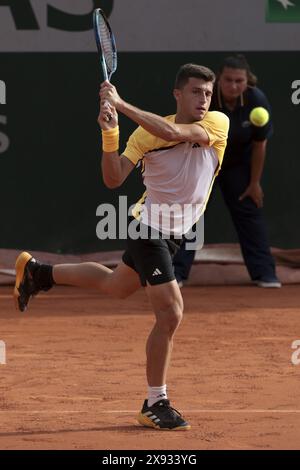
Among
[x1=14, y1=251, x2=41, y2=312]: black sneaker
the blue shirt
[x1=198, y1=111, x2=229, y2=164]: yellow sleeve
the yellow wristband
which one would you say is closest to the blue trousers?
the blue shirt

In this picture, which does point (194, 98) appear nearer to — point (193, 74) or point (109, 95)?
point (193, 74)

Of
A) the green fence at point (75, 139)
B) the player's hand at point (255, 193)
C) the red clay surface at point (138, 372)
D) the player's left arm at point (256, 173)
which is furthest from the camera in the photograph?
the green fence at point (75, 139)

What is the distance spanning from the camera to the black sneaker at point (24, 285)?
22.3ft

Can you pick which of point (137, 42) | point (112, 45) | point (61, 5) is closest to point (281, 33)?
point (137, 42)

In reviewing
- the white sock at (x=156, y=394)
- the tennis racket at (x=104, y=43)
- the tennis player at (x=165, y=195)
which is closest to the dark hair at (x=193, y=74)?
the tennis player at (x=165, y=195)

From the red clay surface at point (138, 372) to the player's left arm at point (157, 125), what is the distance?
1.42 meters

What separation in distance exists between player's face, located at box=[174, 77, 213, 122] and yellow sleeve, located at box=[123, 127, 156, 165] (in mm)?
235

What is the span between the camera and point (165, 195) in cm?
627

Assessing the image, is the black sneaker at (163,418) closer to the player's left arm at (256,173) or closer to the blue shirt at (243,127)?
the blue shirt at (243,127)

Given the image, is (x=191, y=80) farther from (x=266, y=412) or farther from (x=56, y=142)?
(x=56, y=142)

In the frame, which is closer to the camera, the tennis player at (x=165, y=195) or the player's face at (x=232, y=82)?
the tennis player at (x=165, y=195)

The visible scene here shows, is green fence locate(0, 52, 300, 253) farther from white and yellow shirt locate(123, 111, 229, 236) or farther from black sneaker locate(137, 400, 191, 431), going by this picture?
black sneaker locate(137, 400, 191, 431)

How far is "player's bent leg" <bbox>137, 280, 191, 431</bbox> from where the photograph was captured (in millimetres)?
6094

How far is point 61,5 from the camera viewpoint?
11461 millimetres
